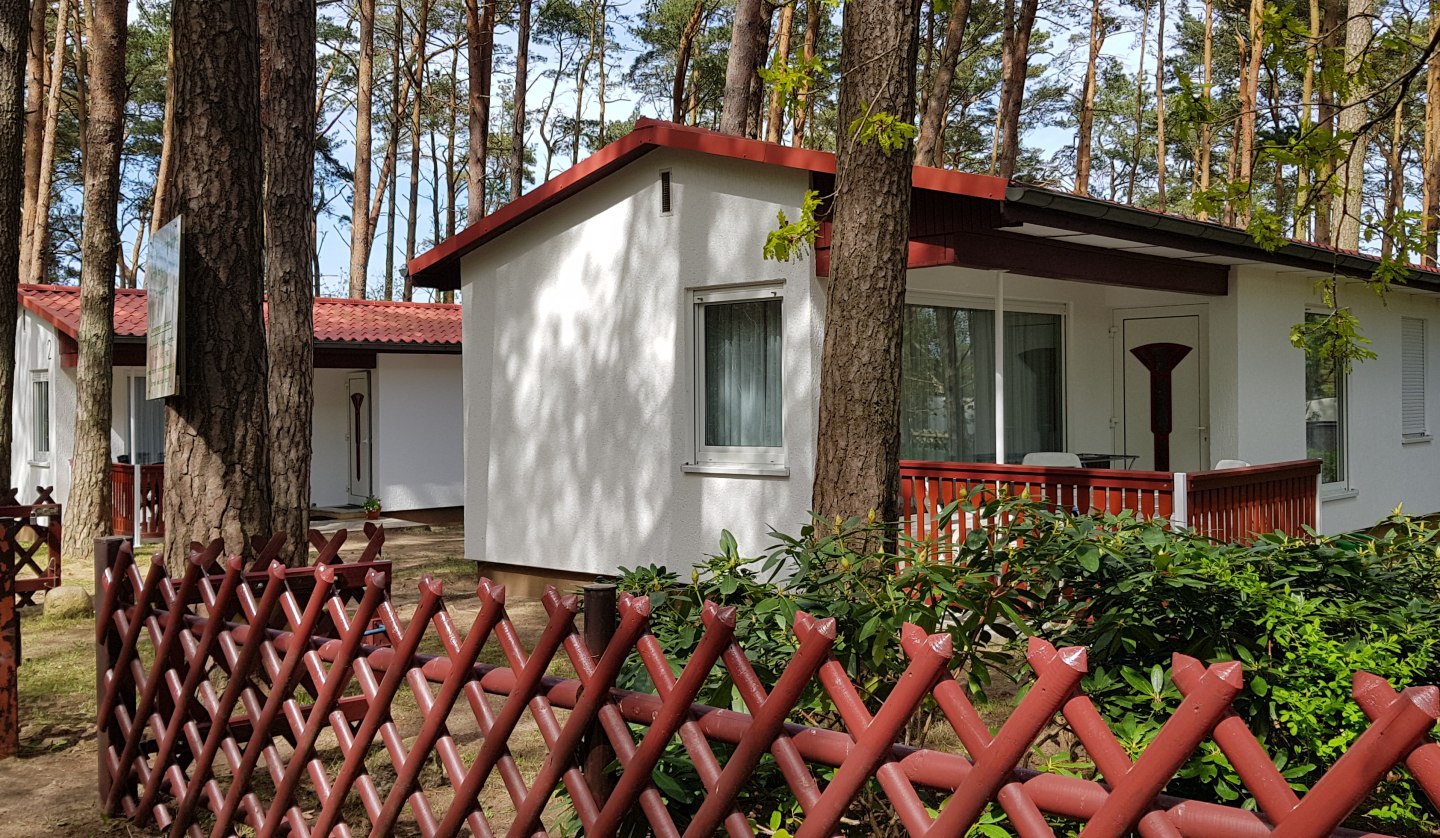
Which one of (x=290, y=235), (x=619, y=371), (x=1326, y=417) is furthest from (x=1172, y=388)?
(x=290, y=235)

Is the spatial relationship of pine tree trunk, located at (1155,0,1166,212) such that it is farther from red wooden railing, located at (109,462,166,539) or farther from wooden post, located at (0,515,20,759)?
wooden post, located at (0,515,20,759)

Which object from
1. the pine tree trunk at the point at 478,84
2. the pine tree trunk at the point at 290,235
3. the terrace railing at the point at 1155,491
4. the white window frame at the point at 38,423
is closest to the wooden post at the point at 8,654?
the pine tree trunk at the point at 290,235

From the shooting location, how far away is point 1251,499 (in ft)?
30.1

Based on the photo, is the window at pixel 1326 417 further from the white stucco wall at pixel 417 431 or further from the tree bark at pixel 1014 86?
the white stucco wall at pixel 417 431

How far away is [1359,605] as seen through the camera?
364 cm

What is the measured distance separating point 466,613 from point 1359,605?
858cm

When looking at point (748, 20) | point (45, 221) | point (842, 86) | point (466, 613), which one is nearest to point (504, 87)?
point (45, 221)

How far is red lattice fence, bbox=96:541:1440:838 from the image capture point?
167 centimetres

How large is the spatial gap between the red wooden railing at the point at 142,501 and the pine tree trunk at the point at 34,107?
799cm

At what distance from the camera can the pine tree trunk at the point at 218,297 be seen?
18.4 feet

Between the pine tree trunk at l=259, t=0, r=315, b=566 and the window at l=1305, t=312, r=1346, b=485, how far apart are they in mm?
10566

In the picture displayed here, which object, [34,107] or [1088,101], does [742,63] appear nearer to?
[34,107]

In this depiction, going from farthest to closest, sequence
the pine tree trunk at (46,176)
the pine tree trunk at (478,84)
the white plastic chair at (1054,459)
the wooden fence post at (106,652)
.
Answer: the pine tree trunk at (478,84) → the pine tree trunk at (46,176) → the white plastic chair at (1054,459) → the wooden fence post at (106,652)

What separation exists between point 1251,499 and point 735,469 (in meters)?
3.98
